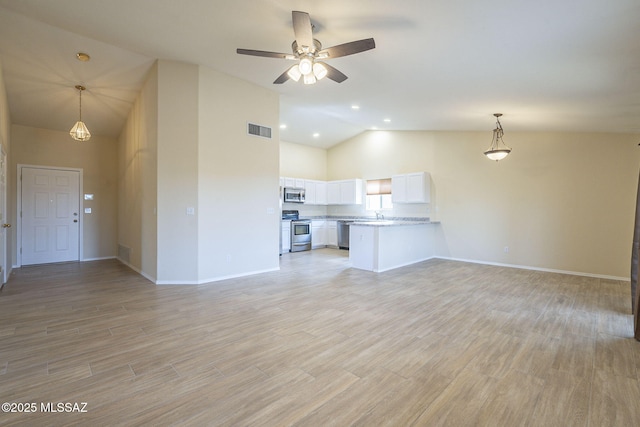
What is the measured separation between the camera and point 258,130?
5.48 m

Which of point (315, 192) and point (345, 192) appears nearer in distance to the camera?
point (345, 192)

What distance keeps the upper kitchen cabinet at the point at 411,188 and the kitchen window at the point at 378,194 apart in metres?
0.57

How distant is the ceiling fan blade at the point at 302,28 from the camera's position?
2586 millimetres

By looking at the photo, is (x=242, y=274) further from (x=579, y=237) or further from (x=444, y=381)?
(x=579, y=237)

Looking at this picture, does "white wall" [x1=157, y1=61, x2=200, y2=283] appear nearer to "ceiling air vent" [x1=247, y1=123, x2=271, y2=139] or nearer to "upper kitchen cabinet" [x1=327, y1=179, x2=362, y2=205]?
"ceiling air vent" [x1=247, y1=123, x2=271, y2=139]

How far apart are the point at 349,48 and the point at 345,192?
6.66 m

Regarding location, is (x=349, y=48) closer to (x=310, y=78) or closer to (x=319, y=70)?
(x=319, y=70)

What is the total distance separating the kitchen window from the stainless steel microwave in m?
2.11

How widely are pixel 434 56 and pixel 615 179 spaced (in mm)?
4665

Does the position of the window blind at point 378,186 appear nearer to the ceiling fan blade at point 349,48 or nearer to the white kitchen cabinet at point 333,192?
the white kitchen cabinet at point 333,192

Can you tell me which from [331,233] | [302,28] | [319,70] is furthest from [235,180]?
[331,233]

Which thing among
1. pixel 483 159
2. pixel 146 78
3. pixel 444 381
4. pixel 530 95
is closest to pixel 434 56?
pixel 530 95

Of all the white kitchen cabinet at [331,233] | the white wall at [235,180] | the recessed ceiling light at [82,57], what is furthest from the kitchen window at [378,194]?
the recessed ceiling light at [82,57]

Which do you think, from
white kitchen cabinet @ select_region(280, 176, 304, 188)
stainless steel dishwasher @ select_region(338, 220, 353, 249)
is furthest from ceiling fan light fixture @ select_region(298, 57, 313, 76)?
stainless steel dishwasher @ select_region(338, 220, 353, 249)
